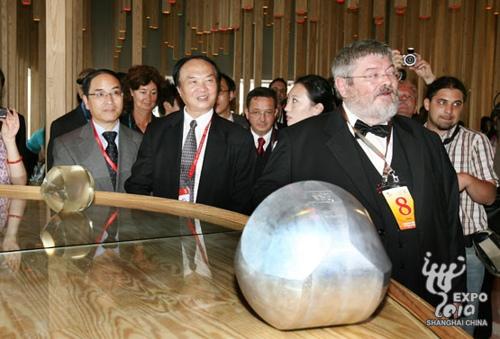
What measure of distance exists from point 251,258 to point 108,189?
256 centimetres

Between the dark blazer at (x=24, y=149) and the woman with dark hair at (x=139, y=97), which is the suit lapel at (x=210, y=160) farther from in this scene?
the dark blazer at (x=24, y=149)

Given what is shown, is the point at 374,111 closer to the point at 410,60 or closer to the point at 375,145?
the point at 375,145

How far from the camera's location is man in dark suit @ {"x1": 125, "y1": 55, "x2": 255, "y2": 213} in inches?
132

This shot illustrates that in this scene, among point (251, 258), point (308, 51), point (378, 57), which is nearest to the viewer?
point (251, 258)

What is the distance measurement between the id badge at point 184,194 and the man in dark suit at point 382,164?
26.6 inches

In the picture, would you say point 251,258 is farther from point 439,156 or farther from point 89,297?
point 439,156

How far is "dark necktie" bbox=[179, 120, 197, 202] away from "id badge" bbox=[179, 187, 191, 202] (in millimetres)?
13

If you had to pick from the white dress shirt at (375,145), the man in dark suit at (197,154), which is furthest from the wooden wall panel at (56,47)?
the white dress shirt at (375,145)

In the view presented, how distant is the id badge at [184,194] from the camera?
3.29 metres

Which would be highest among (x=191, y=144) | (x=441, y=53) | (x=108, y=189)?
(x=441, y=53)

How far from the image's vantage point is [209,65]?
3527 millimetres

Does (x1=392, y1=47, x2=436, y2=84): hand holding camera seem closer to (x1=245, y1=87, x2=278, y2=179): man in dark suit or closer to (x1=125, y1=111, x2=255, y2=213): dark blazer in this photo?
(x1=125, y1=111, x2=255, y2=213): dark blazer

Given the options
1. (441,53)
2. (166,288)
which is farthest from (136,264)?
(441,53)

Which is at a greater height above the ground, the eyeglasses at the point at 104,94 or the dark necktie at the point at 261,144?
the eyeglasses at the point at 104,94
